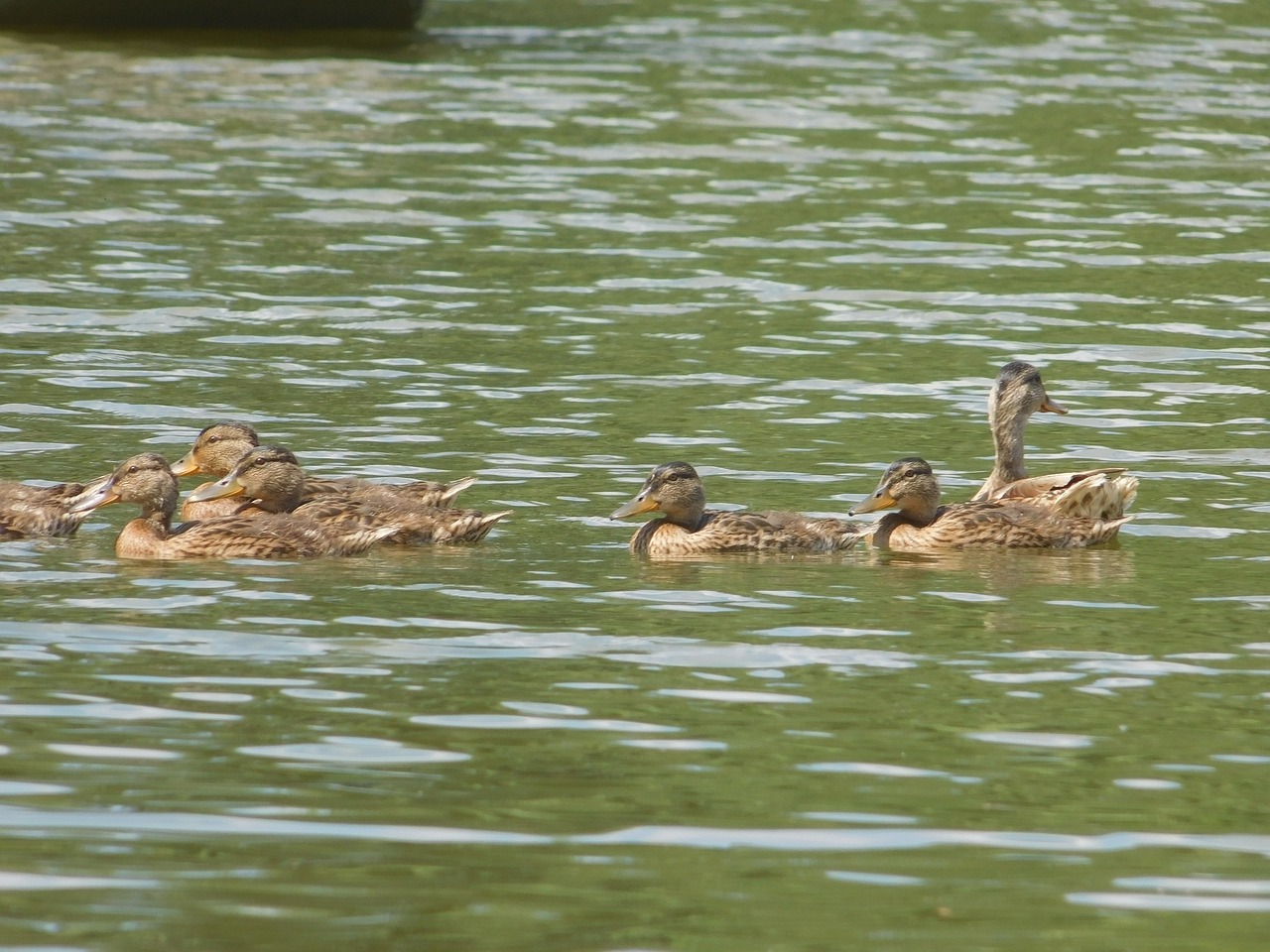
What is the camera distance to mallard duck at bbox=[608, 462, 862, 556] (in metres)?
11.5

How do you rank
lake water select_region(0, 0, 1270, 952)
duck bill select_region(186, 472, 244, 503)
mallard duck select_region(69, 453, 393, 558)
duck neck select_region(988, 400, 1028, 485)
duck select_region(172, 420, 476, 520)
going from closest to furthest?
1. lake water select_region(0, 0, 1270, 952)
2. mallard duck select_region(69, 453, 393, 558)
3. duck select_region(172, 420, 476, 520)
4. duck bill select_region(186, 472, 244, 503)
5. duck neck select_region(988, 400, 1028, 485)

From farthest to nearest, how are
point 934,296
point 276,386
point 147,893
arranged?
point 934,296 < point 276,386 < point 147,893

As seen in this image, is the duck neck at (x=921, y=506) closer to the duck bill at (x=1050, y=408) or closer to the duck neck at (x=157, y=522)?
the duck bill at (x=1050, y=408)

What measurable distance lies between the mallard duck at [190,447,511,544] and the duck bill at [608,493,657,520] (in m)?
0.57

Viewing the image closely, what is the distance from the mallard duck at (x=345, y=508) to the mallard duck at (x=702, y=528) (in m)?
0.72

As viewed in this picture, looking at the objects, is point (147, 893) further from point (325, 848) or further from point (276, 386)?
point (276, 386)

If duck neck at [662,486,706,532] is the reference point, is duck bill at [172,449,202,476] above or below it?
below

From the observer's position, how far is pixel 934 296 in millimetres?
18375

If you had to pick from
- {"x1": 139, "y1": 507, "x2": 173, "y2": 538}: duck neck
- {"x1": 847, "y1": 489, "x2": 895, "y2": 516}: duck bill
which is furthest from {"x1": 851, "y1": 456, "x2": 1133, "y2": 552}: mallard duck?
{"x1": 139, "y1": 507, "x2": 173, "y2": 538}: duck neck

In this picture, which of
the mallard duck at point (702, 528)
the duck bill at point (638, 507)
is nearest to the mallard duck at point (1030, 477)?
the mallard duck at point (702, 528)

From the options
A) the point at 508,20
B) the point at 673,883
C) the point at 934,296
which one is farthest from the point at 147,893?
the point at 508,20

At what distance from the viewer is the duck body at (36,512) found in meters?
11.5

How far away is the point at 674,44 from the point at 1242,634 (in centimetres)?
2290

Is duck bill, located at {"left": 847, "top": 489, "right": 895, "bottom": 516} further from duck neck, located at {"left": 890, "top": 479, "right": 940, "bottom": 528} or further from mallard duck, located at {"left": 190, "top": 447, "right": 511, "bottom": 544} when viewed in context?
mallard duck, located at {"left": 190, "top": 447, "right": 511, "bottom": 544}
